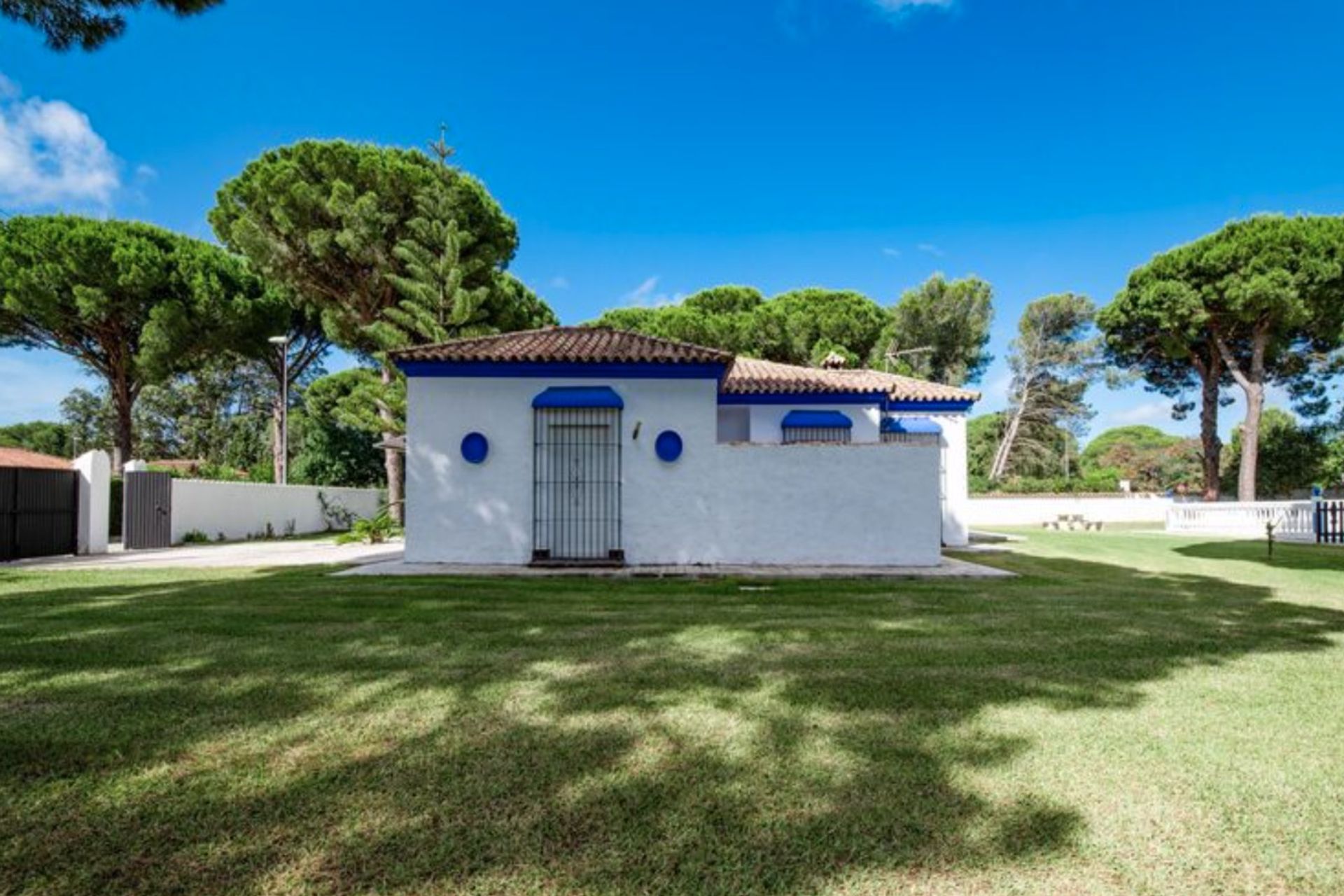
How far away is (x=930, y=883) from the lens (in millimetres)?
2113

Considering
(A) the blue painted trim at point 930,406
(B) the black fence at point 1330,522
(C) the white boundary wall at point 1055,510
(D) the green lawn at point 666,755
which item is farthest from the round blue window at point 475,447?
(C) the white boundary wall at point 1055,510

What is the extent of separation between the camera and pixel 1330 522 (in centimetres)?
1858

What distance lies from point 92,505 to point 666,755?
17.1 metres

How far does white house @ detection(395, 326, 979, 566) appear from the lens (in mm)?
10766

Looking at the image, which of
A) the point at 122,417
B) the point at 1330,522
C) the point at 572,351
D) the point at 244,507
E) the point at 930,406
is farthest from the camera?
the point at 122,417

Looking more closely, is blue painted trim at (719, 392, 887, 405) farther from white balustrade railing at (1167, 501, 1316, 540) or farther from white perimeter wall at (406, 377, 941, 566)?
white balustrade railing at (1167, 501, 1316, 540)

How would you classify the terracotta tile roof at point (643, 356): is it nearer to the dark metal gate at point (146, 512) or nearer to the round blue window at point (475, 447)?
the round blue window at point (475, 447)

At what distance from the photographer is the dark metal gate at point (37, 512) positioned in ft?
41.7

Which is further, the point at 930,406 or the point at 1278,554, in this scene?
the point at 930,406

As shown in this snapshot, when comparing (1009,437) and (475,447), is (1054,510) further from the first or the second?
(475,447)

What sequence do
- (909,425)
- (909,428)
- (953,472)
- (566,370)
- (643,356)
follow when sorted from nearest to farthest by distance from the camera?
(643,356) → (566,370) → (909,428) → (909,425) → (953,472)

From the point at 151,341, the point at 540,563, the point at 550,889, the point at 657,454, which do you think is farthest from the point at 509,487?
the point at 151,341

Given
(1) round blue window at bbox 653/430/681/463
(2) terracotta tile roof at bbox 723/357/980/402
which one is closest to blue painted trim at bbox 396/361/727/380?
(1) round blue window at bbox 653/430/681/463

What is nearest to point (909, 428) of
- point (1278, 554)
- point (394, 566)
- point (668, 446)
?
point (668, 446)
